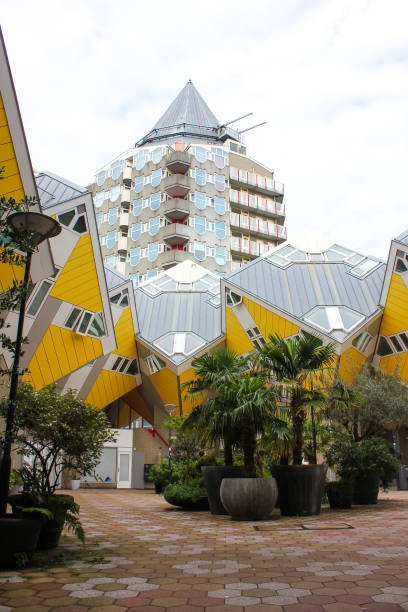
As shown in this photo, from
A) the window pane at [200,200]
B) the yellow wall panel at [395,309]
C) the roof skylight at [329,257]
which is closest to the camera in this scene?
the yellow wall panel at [395,309]

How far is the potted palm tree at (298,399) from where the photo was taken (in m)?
15.0

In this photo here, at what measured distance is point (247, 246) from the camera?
220ft

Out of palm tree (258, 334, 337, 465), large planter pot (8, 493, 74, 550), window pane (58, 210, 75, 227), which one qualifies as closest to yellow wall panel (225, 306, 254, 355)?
window pane (58, 210, 75, 227)

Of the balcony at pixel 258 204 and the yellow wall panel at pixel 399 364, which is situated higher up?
the balcony at pixel 258 204

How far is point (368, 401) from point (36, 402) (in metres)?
14.7

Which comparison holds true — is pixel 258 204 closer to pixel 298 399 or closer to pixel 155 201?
pixel 155 201

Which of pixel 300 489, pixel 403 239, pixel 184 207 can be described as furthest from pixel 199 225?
pixel 300 489

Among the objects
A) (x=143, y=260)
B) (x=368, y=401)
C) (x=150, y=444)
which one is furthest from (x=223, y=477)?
(x=143, y=260)

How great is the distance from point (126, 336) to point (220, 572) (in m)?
29.8

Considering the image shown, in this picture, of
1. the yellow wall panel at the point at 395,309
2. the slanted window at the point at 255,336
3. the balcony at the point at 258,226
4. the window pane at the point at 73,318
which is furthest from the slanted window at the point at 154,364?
the balcony at the point at 258,226

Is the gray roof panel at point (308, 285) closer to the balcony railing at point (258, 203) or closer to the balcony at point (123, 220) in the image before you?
the balcony railing at point (258, 203)

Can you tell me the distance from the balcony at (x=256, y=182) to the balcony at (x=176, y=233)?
11.2 metres

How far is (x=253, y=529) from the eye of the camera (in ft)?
39.5

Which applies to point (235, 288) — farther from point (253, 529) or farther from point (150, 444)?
point (253, 529)
